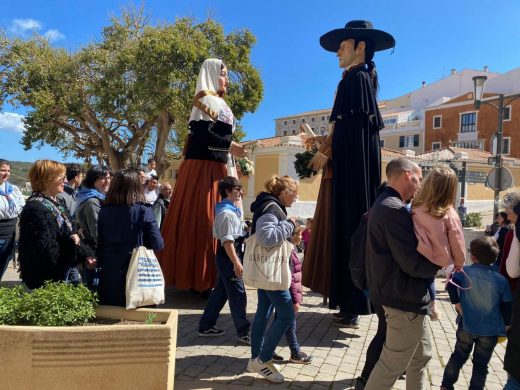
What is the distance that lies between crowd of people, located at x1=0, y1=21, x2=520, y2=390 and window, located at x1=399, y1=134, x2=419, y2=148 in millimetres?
49742

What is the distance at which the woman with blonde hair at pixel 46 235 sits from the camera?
348 cm

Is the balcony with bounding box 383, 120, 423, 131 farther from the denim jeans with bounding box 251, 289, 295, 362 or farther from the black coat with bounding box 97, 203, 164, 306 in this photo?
the black coat with bounding box 97, 203, 164, 306

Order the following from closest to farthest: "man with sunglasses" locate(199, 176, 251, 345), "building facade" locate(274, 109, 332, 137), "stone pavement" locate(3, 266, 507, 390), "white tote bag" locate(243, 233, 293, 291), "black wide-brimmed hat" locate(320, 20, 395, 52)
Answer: "white tote bag" locate(243, 233, 293, 291) < "stone pavement" locate(3, 266, 507, 390) < "man with sunglasses" locate(199, 176, 251, 345) < "black wide-brimmed hat" locate(320, 20, 395, 52) < "building facade" locate(274, 109, 332, 137)

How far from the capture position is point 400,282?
2664 millimetres

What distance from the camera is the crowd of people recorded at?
2717 millimetres

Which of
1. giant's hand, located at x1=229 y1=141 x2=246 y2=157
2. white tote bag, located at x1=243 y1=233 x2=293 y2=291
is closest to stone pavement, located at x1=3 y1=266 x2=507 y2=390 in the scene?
white tote bag, located at x1=243 y1=233 x2=293 y2=291

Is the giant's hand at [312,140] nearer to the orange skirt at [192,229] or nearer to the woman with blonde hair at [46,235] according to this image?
the orange skirt at [192,229]

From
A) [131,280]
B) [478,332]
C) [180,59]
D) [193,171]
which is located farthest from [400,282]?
[180,59]

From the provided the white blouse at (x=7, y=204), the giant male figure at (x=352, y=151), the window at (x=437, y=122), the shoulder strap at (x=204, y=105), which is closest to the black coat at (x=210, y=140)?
the shoulder strap at (x=204, y=105)

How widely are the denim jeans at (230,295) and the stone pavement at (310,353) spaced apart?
238 millimetres

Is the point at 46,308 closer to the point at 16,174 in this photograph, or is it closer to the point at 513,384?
the point at 513,384

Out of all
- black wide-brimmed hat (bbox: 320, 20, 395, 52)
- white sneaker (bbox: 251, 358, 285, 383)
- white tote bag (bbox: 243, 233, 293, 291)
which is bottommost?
white sneaker (bbox: 251, 358, 285, 383)

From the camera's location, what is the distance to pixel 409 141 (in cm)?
5222

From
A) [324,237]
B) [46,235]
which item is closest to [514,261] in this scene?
[324,237]
